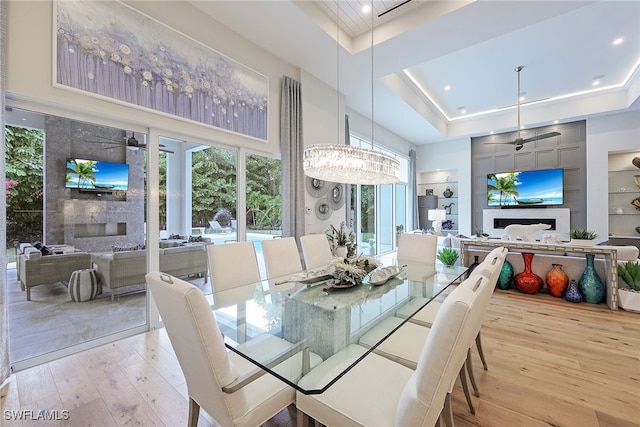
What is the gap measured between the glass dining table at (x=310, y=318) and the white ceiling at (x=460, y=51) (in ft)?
9.54

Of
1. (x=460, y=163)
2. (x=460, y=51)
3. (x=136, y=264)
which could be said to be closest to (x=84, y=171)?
(x=136, y=264)

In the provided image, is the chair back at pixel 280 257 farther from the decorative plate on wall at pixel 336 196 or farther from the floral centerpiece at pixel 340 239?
the decorative plate on wall at pixel 336 196

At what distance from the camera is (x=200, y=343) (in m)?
1.07

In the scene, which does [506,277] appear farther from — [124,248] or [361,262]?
[124,248]

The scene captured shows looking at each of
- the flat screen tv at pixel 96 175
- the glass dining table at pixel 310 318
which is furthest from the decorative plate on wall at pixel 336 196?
the flat screen tv at pixel 96 175

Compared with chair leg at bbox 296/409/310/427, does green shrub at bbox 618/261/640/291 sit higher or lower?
higher

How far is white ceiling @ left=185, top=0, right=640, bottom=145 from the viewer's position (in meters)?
3.09

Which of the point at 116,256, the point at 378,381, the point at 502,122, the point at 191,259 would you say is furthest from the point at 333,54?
the point at 502,122

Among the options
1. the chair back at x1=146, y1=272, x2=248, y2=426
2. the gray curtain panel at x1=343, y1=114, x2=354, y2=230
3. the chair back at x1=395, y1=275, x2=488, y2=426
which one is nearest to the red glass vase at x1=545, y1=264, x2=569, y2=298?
the gray curtain panel at x1=343, y1=114, x2=354, y2=230

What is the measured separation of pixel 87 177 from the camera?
261cm

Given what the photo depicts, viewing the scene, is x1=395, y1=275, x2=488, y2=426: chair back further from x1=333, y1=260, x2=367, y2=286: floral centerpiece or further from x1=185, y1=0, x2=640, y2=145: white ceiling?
x1=185, y1=0, x2=640, y2=145: white ceiling

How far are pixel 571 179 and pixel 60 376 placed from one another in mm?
9398

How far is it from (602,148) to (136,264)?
9085 mm

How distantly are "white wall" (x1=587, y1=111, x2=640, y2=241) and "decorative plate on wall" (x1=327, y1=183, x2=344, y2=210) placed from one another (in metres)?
5.80
